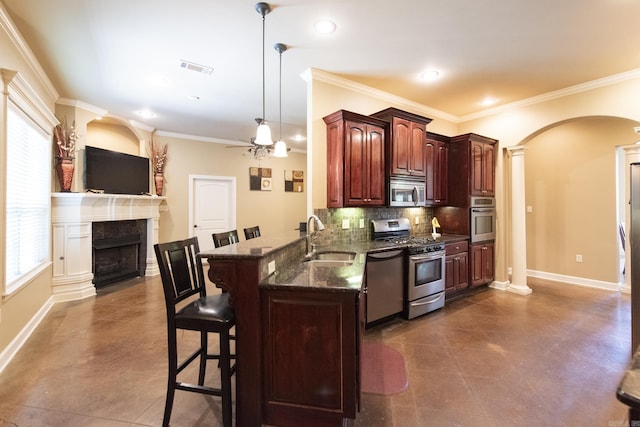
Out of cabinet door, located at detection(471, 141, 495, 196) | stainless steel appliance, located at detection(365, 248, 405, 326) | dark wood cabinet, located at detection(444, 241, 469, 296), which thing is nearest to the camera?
stainless steel appliance, located at detection(365, 248, 405, 326)

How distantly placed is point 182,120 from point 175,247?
4036mm

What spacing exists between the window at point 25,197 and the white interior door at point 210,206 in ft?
8.08

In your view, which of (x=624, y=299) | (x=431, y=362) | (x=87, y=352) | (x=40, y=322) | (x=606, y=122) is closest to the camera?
(x=431, y=362)

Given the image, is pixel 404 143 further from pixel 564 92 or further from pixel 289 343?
pixel 289 343

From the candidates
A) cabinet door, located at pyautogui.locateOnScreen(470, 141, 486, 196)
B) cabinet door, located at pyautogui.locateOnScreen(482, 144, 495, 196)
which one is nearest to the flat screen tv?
cabinet door, located at pyautogui.locateOnScreen(470, 141, 486, 196)

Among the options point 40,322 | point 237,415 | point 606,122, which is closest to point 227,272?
point 237,415

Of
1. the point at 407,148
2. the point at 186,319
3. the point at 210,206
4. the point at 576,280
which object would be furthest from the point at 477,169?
the point at 210,206

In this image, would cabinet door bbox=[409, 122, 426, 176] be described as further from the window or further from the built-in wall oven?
the window

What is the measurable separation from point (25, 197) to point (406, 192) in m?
4.47

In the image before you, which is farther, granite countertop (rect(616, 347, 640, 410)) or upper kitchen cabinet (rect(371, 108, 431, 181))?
upper kitchen cabinet (rect(371, 108, 431, 181))

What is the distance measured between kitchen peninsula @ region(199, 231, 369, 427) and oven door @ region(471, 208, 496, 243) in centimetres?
324

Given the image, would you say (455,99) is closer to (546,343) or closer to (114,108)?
(546,343)

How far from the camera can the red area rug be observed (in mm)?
2098

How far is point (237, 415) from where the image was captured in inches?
65.3
